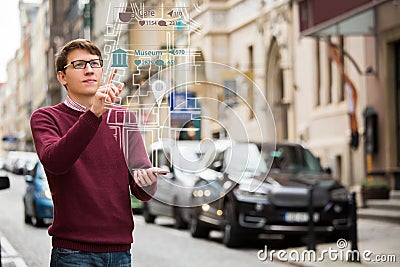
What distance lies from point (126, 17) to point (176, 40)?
26 centimetres

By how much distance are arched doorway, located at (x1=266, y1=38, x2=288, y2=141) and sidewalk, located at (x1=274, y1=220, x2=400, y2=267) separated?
1395 centimetres

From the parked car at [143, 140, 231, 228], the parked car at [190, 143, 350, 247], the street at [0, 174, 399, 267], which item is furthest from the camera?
the parked car at [190, 143, 350, 247]

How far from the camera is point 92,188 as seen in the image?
3.59 metres

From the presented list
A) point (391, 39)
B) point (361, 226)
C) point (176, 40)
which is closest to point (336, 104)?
point (391, 39)

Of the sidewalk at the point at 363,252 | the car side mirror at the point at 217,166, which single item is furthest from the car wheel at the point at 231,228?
the car side mirror at the point at 217,166

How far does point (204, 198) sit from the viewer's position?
402cm

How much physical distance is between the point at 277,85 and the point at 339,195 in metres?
16.5

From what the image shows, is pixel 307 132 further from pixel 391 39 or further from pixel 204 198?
pixel 204 198

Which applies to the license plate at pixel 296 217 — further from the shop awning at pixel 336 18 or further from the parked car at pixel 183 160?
the parked car at pixel 183 160

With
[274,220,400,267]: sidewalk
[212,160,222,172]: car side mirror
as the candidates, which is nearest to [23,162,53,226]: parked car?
[274,220,400,267]: sidewalk

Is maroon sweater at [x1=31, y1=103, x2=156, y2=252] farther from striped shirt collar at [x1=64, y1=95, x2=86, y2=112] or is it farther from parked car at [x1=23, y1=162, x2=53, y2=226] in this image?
parked car at [x1=23, y1=162, x2=53, y2=226]

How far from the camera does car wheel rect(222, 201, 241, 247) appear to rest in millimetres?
14758

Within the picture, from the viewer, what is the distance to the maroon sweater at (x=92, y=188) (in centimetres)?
359

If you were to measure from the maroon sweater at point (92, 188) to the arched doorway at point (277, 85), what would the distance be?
2624 centimetres
